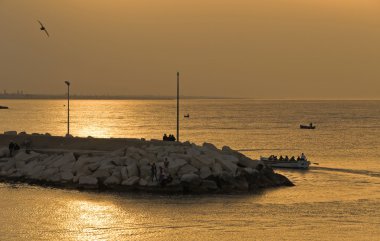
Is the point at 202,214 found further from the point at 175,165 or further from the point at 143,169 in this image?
the point at 143,169

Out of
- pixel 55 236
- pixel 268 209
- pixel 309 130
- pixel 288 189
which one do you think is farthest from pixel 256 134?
pixel 55 236

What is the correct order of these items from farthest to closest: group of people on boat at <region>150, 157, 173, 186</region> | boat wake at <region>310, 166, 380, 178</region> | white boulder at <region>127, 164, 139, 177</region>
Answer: boat wake at <region>310, 166, 380, 178</region> < white boulder at <region>127, 164, 139, 177</region> < group of people on boat at <region>150, 157, 173, 186</region>

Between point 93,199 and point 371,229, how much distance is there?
13.3m

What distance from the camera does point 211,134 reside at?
363 feet

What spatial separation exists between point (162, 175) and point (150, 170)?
1.03 meters

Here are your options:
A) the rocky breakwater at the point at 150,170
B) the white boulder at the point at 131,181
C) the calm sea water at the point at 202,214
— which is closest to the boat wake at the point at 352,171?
the calm sea water at the point at 202,214

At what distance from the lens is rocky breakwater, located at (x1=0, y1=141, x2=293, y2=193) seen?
42375 mm

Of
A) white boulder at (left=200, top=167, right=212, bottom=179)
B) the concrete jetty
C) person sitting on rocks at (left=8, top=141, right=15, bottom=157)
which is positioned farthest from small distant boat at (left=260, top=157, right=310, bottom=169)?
person sitting on rocks at (left=8, top=141, right=15, bottom=157)

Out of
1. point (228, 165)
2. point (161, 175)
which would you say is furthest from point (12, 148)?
point (228, 165)

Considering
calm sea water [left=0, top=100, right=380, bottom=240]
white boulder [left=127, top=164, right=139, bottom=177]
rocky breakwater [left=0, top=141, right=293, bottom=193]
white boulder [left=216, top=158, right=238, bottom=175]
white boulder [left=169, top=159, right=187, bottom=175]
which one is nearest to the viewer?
calm sea water [left=0, top=100, right=380, bottom=240]

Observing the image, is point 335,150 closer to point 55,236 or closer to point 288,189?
point 288,189

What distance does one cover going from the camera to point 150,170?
43.3 metres

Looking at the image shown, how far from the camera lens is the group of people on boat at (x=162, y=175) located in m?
42.2

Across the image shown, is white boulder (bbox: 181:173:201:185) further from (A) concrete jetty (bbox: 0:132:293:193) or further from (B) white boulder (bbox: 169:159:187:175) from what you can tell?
(B) white boulder (bbox: 169:159:187:175)
